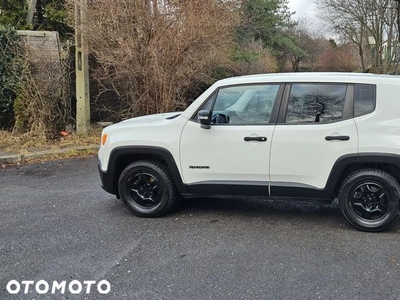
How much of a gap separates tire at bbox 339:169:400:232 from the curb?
19.3ft

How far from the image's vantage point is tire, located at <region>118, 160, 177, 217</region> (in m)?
4.25

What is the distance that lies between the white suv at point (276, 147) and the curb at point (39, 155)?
3.77 metres

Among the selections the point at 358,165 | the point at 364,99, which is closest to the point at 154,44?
the point at 364,99

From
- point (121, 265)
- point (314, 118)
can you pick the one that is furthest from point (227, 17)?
point (121, 265)

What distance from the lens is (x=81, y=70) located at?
28.6 feet

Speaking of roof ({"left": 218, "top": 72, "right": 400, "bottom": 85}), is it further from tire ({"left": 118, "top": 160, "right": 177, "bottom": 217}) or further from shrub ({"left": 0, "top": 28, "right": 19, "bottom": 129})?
shrub ({"left": 0, "top": 28, "right": 19, "bottom": 129})

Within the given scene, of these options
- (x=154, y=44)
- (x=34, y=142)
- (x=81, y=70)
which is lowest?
(x=34, y=142)

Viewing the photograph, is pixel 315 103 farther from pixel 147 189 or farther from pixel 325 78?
pixel 147 189

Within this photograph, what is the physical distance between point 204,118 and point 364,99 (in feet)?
5.46

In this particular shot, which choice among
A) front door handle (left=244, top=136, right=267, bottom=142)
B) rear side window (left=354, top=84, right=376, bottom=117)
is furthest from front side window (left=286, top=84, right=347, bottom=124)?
front door handle (left=244, top=136, right=267, bottom=142)

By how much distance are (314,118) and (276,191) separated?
2.90 feet

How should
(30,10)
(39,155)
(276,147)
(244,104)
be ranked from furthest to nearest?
1. (30,10)
2. (39,155)
3. (244,104)
4. (276,147)

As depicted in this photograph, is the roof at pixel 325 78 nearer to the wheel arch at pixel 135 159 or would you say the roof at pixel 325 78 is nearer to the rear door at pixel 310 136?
the rear door at pixel 310 136

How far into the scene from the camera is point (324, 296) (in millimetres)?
2711
